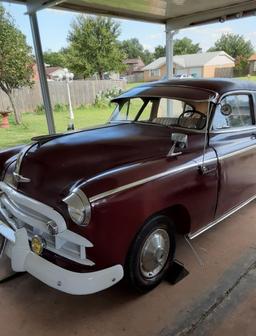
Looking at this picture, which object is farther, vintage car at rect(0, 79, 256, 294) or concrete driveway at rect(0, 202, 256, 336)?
concrete driveway at rect(0, 202, 256, 336)

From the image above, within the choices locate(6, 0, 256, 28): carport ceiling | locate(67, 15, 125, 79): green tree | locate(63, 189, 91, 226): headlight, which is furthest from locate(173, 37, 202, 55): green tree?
locate(63, 189, 91, 226): headlight

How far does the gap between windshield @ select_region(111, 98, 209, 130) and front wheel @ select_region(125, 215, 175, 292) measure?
109cm

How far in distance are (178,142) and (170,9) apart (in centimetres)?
428

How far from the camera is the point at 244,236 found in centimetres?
317

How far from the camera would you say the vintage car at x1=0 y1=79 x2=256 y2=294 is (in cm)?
185

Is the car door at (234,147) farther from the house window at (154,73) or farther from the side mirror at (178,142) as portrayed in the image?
the house window at (154,73)

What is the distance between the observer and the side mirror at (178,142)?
2297 mm

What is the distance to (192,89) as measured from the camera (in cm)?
303

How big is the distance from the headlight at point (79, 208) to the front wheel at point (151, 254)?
0.49 m

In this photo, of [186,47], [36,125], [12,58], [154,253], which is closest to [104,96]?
[36,125]

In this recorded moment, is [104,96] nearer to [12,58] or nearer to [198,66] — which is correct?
[12,58]

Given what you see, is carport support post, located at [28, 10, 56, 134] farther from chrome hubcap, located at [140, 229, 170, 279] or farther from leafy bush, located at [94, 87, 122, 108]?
leafy bush, located at [94, 87, 122, 108]

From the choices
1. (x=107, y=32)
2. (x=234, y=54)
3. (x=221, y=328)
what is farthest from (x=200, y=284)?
(x=234, y=54)

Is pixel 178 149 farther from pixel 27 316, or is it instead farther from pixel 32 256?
pixel 27 316
